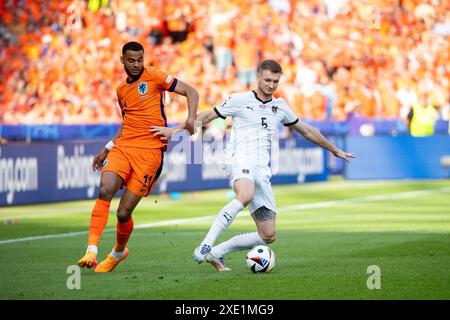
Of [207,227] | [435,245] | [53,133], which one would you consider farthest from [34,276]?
[53,133]

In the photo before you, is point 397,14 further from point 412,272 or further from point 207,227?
point 412,272

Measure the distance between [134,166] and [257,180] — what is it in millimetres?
1191

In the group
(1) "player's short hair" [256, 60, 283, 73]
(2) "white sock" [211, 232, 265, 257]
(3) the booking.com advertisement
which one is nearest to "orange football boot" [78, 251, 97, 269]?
(2) "white sock" [211, 232, 265, 257]

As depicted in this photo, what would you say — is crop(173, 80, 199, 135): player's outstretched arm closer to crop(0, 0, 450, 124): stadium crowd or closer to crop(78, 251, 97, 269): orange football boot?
crop(78, 251, 97, 269): orange football boot

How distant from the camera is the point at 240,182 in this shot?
10.2 meters

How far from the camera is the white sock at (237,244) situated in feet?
33.9

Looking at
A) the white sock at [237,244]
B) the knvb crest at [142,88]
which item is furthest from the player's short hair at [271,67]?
the white sock at [237,244]

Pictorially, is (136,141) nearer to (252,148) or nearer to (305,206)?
(252,148)

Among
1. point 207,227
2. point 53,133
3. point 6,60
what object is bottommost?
point 207,227

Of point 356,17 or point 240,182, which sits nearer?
point 240,182

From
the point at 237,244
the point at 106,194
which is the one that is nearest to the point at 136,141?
the point at 106,194
